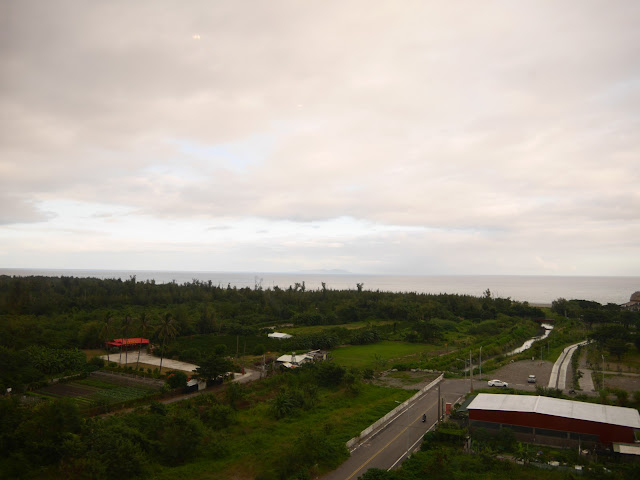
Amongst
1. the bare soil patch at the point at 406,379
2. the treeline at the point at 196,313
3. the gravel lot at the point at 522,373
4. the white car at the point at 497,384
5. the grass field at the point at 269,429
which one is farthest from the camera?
the treeline at the point at 196,313

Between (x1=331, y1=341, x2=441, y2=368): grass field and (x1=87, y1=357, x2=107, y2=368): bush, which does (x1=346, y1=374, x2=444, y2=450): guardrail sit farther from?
(x1=87, y1=357, x2=107, y2=368): bush

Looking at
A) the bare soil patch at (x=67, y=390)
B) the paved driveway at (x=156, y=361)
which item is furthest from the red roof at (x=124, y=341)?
the bare soil patch at (x=67, y=390)

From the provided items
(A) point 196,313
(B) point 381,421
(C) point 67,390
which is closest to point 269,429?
(B) point 381,421

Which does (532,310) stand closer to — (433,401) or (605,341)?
(605,341)

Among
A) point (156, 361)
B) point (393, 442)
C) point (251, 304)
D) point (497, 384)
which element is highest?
point (251, 304)

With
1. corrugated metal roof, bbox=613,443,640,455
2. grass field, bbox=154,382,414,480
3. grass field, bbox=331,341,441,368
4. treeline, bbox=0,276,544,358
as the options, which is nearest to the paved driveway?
treeline, bbox=0,276,544,358

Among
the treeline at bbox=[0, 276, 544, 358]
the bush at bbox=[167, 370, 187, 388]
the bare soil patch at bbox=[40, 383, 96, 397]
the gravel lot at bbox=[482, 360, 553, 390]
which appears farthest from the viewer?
the treeline at bbox=[0, 276, 544, 358]

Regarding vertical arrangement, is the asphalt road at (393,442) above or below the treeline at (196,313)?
below

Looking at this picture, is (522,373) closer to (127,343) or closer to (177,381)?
(177,381)

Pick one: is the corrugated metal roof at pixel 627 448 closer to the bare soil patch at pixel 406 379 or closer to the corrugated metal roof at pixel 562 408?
the corrugated metal roof at pixel 562 408
